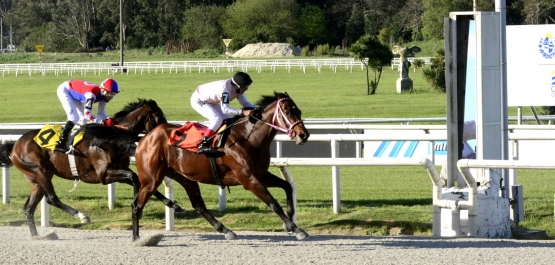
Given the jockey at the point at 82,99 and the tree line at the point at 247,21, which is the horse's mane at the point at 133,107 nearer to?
the jockey at the point at 82,99

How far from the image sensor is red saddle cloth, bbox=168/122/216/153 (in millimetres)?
7441

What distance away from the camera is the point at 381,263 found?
6.00 m

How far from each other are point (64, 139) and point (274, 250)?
264cm

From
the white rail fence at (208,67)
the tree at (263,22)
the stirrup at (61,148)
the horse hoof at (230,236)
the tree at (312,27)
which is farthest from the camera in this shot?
the tree at (312,27)

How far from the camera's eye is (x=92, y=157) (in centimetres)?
812

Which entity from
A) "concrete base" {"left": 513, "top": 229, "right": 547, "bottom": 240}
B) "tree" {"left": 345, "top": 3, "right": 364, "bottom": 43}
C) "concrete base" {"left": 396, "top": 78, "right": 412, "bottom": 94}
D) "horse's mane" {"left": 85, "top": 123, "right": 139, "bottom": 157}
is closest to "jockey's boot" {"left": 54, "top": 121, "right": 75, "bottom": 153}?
"horse's mane" {"left": 85, "top": 123, "right": 139, "bottom": 157}

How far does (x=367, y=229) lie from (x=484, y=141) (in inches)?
54.6

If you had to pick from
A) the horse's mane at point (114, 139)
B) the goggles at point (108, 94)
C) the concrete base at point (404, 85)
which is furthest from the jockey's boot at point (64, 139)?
the concrete base at point (404, 85)

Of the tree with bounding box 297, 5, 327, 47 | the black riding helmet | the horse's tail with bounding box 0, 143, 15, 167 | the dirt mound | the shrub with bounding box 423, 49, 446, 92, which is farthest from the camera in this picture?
the tree with bounding box 297, 5, 327, 47

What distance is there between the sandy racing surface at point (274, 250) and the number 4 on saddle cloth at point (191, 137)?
0.79 metres

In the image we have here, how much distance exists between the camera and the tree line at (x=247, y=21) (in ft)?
171

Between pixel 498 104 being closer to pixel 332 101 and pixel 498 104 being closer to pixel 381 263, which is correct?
pixel 381 263

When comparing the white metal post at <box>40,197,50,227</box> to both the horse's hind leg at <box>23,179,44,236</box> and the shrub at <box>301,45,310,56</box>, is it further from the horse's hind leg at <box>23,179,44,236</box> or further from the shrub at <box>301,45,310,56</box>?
the shrub at <box>301,45,310,56</box>

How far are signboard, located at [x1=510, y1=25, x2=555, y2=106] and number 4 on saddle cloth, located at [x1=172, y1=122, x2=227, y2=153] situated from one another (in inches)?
291
